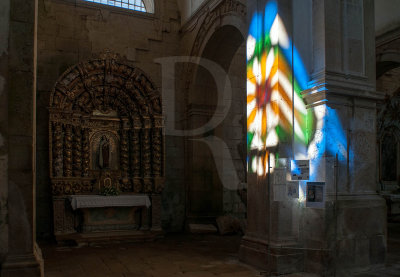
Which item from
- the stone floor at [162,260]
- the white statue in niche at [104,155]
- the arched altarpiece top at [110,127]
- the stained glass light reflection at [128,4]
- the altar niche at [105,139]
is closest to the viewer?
the stone floor at [162,260]

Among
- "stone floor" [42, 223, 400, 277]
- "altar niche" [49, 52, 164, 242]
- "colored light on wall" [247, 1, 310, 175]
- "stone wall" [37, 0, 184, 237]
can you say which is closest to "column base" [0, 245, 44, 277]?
"stone floor" [42, 223, 400, 277]

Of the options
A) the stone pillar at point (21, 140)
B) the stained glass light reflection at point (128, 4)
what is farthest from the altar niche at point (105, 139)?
the stone pillar at point (21, 140)

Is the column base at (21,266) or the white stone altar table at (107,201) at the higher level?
the white stone altar table at (107,201)

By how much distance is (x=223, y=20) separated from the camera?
7.53 meters

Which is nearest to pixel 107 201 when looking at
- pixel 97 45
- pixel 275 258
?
pixel 97 45

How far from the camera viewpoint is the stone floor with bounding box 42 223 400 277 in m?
5.03

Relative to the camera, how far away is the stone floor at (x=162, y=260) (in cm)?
503

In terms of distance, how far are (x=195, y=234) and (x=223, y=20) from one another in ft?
14.9

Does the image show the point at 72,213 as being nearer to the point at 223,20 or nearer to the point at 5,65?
the point at 5,65

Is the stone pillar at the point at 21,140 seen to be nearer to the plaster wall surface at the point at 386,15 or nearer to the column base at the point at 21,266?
the column base at the point at 21,266

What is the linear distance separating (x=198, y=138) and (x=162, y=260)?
367 centimetres

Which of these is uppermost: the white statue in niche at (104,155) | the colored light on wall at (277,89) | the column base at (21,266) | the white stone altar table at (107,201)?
the colored light on wall at (277,89)

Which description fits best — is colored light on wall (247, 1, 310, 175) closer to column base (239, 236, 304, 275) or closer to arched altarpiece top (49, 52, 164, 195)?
column base (239, 236, 304, 275)

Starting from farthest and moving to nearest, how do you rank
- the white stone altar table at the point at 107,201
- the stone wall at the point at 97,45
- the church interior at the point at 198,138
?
the stone wall at the point at 97,45
the white stone altar table at the point at 107,201
the church interior at the point at 198,138
